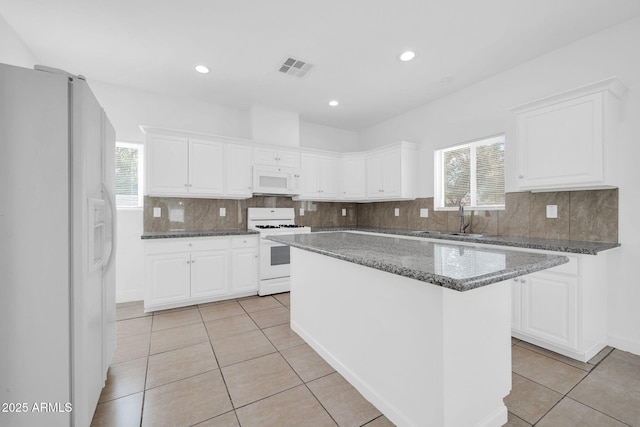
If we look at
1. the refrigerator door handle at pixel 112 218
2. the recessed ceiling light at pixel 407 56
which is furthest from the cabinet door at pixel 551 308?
the refrigerator door handle at pixel 112 218

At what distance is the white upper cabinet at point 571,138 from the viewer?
2152mm

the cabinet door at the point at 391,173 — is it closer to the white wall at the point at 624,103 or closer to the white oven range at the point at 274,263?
the white wall at the point at 624,103

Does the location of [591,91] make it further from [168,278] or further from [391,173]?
[168,278]

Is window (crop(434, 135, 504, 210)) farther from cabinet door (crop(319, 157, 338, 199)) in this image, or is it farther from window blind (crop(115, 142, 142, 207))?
window blind (crop(115, 142, 142, 207))

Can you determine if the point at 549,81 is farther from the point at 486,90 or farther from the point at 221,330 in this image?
the point at 221,330

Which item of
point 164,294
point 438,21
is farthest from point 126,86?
point 438,21

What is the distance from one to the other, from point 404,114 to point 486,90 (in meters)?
1.33

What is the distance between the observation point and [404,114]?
441 centimetres

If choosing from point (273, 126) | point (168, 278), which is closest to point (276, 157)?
point (273, 126)

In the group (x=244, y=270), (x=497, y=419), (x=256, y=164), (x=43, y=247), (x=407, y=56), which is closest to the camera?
(x=43, y=247)

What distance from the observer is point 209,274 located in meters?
3.41

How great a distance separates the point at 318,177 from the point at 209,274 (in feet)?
7.32

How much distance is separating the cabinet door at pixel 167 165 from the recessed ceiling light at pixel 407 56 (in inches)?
107

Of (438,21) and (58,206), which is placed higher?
(438,21)
